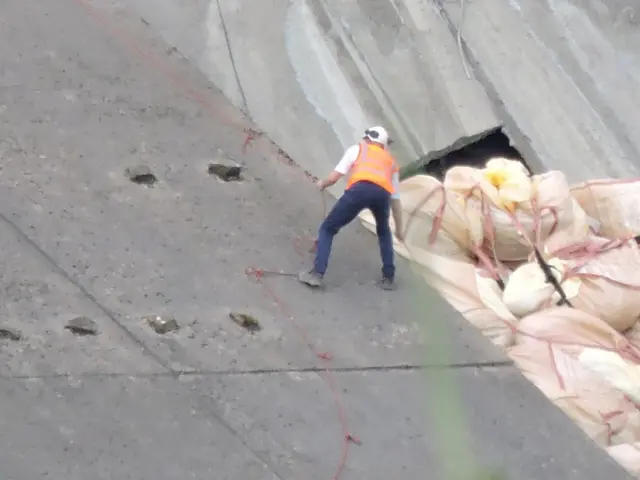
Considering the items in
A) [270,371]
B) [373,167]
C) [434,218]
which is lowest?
[270,371]

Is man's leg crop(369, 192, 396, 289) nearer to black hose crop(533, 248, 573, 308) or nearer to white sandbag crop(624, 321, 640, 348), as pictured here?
black hose crop(533, 248, 573, 308)

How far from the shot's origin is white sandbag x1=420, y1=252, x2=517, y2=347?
432 centimetres

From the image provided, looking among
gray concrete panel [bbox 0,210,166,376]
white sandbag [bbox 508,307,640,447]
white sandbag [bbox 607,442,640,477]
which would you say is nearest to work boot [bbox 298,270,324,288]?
gray concrete panel [bbox 0,210,166,376]

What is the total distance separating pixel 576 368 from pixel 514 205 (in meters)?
1.17

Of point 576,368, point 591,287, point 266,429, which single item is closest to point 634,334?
point 591,287

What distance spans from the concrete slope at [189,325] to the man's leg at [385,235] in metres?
0.10

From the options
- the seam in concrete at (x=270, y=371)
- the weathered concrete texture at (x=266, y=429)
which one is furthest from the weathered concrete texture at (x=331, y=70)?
the weathered concrete texture at (x=266, y=429)

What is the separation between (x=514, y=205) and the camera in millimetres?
4844

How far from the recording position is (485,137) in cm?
565

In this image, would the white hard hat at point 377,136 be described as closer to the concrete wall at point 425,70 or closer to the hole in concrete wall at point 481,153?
the concrete wall at point 425,70

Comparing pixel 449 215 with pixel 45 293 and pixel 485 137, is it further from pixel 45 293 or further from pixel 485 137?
pixel 45 293

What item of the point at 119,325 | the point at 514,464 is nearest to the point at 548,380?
the point at 514,464

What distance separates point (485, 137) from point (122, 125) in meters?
2.50

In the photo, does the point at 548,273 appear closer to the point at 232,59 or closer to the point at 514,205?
the point at 514,205
